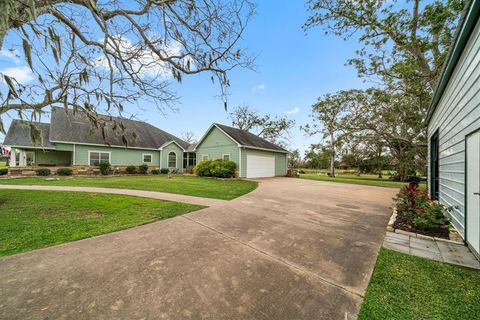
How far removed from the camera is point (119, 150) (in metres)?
18.6

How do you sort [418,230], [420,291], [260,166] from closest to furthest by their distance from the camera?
[420,291], [418,230], [260,166]

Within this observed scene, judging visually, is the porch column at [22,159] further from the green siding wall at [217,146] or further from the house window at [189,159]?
the green siding wall at [217,146]

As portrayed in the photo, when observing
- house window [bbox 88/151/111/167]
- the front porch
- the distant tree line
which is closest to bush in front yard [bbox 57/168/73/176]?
house window [bbox 88/151/111/167]

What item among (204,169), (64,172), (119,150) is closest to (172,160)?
(119,150)

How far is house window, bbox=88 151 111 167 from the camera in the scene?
17.2 metres

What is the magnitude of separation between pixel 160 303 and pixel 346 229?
399 centimetres

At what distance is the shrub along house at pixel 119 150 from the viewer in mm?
15914

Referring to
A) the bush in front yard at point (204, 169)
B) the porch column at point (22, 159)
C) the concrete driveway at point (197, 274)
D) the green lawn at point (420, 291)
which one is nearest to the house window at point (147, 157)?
the bush in front yard at point (204, 169)

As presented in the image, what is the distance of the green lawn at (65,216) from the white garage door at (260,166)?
441 inches

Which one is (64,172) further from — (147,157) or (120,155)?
(147,157)

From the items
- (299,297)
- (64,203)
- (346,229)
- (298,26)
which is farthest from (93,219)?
(298,26)

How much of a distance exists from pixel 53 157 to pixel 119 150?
17.0 feet

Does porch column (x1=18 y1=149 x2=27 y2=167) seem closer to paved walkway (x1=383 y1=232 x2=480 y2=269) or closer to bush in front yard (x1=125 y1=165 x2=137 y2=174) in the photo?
bush in front yard (x1=125 y1=165 x2=137 y2=174)

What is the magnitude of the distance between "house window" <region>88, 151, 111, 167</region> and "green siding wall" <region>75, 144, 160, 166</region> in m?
0.27
